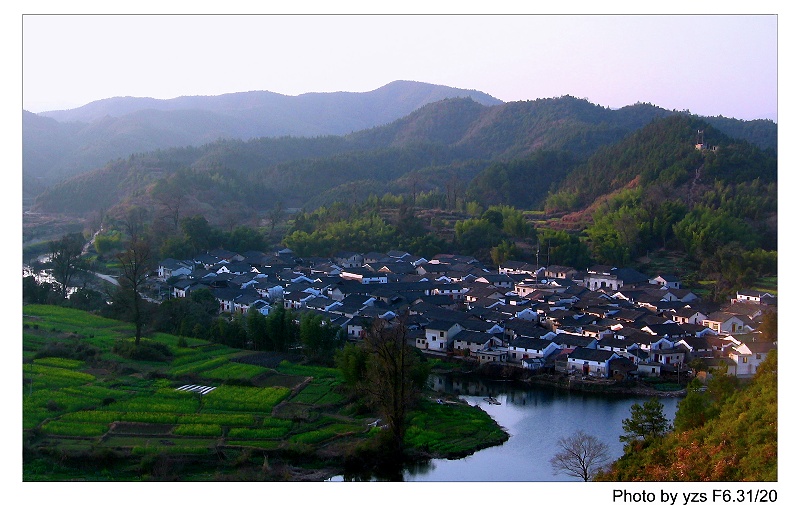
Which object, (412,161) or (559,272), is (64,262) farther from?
(412,161)

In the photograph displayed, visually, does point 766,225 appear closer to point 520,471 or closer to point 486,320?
point 486,320

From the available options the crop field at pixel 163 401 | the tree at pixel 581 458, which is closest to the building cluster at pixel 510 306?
the tree at pixel 581 458

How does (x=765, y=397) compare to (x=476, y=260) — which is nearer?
(x=765, y=397)

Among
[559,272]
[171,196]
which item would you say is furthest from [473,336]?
[171,196]

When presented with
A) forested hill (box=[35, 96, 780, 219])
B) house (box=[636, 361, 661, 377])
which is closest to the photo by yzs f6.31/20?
house (box=[636, 361, 661, 377])

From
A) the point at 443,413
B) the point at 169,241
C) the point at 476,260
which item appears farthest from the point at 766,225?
the point at 169,241
